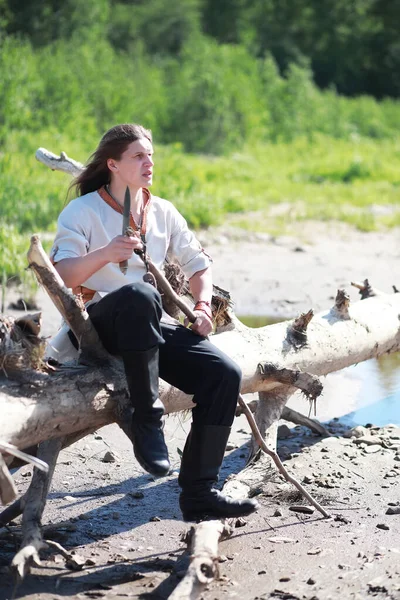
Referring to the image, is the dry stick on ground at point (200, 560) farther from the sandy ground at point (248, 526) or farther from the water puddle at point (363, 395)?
the water puddle at point (363, 395)

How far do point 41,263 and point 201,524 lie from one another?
115 centimetres

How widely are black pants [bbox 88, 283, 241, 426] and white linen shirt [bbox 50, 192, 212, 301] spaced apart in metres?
0.17

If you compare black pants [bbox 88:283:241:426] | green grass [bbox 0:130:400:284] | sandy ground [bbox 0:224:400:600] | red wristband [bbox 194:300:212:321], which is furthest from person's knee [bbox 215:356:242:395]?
green grass [bbox 0:130:400:284]

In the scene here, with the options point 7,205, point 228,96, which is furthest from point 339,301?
point 228,96

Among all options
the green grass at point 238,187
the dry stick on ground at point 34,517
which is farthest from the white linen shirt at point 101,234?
the green grass at point 238,187

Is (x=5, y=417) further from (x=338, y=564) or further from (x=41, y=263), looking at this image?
(x=338, y=564)

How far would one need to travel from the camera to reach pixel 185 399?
4652mm

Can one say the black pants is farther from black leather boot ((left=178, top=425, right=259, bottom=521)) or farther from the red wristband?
the red wristband

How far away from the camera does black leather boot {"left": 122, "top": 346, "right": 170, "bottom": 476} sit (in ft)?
12.7

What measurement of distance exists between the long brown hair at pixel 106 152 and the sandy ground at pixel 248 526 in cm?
145

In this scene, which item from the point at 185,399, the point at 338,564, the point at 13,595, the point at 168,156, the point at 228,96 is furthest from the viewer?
the point at 228,96

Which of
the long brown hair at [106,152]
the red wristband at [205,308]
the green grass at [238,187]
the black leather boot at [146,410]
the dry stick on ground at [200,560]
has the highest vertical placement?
the long brown hair at [106,152]

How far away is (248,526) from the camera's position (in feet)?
14.7

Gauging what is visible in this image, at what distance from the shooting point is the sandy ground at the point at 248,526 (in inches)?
151
